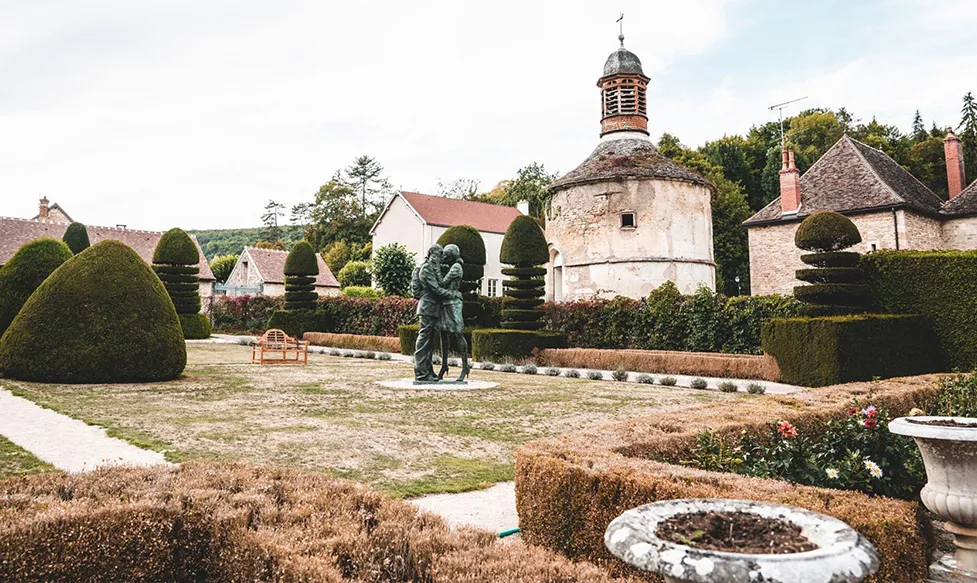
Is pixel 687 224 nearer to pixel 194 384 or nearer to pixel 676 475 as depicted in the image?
pixel 194 384

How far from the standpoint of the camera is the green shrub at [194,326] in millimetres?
29766

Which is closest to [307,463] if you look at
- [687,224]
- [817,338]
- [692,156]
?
[817,338]

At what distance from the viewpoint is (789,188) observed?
2762cm

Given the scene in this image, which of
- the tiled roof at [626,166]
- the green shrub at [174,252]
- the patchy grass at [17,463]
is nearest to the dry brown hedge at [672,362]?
the tiled roof at [626,166]

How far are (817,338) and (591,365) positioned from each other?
6657mm

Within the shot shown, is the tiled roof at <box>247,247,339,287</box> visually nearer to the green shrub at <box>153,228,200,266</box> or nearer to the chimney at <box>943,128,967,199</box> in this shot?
the green shrub at <box>153,228,200,266</box>

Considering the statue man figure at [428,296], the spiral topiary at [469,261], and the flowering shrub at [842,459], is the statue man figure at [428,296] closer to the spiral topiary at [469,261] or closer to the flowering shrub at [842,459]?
the flowering shrub at [842,459]

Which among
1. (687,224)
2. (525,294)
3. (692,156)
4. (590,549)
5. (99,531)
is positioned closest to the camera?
(99,531)

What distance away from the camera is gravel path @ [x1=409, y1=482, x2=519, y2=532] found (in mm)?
4254

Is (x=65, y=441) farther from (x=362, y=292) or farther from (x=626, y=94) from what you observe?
(x=362, y=292)

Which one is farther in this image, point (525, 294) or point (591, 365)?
point (525, 294)

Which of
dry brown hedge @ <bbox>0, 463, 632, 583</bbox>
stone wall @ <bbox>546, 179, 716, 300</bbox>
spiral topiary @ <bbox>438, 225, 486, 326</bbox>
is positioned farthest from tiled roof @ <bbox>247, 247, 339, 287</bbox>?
dry brown hedge @ <bbox>0, 463, 632, 583</bbox>

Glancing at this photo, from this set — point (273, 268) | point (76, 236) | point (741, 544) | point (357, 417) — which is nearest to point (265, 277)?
point (273, 268)

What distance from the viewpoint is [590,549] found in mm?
3443
